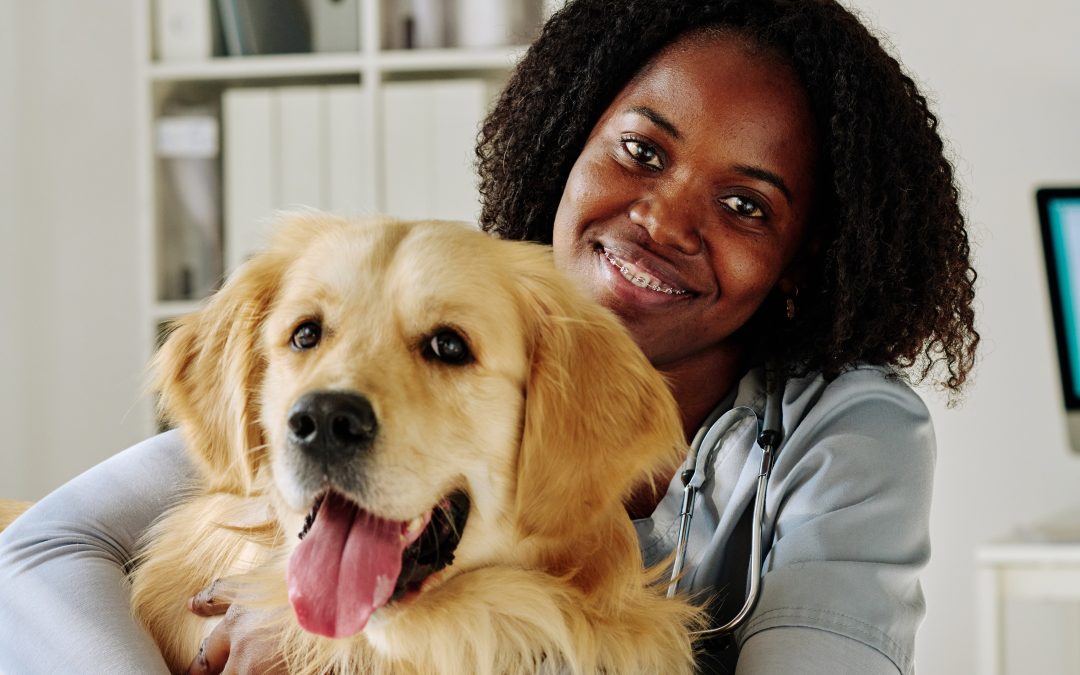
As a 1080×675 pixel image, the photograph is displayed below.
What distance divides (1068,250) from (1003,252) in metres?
0.29

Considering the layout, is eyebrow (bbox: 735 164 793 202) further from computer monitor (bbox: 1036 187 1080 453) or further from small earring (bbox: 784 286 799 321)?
computer monitor (bbox: 1036 187 1080 453)

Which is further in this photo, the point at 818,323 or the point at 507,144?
the point at 507,144

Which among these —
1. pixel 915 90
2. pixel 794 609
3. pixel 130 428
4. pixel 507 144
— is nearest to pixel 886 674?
pixel 794 609

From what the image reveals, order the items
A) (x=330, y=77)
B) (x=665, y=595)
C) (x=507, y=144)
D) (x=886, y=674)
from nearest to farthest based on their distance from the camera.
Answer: (x=886, y=674)
(x=665, y=595)
(x=507, y=144)
(x=330, y=77)

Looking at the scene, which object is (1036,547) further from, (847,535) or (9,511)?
(9,511)

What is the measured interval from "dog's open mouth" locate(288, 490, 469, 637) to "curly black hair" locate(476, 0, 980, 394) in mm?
709

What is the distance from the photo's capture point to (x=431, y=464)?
116 cm

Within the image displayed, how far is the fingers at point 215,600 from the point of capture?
131cm

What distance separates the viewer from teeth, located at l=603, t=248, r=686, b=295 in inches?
61.4

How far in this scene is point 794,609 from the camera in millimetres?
1253

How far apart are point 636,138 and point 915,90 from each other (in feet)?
1.55

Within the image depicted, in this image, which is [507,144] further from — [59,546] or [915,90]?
[59,546]

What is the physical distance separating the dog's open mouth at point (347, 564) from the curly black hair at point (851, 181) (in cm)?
71

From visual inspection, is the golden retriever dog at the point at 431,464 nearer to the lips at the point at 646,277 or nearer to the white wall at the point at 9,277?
the lips at the point at 646,277
